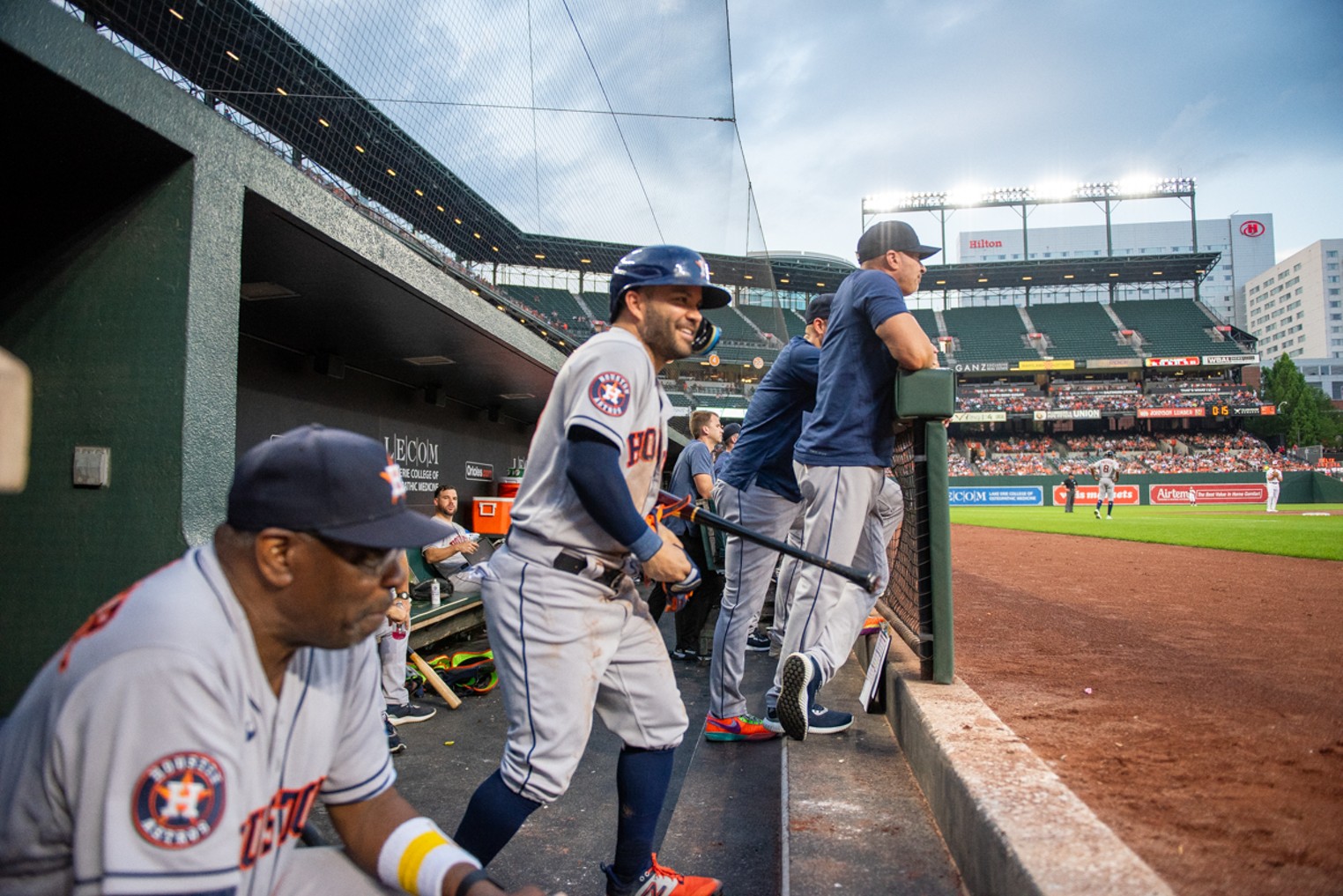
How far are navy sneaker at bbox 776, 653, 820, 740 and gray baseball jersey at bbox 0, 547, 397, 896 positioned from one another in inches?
67.5

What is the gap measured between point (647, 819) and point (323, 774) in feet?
2.82

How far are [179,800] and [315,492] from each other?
1.24ft

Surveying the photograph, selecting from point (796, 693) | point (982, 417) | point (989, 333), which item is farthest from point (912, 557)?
point (989, 333)

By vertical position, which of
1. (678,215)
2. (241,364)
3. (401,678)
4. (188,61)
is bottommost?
(401,678)

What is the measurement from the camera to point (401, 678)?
3979mm

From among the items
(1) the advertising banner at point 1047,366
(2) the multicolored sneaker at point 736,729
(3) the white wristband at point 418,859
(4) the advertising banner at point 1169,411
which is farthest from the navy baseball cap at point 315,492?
(1) the advertising banner at point 1047,366

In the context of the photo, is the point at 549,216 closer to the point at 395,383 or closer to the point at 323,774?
the point at 395,383

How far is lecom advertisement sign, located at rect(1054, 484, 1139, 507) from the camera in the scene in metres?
33.8

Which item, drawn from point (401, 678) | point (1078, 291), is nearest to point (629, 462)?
point (401, 678)

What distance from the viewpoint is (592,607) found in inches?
72.3

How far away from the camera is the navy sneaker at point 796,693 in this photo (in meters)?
2.46

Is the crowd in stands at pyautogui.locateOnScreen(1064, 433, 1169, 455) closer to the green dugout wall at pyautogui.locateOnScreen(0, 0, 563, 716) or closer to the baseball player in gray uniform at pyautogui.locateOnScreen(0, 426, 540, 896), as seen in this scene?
the green dugout wall at pyautogui.locateOnScreen(0, 0, 563, 716)

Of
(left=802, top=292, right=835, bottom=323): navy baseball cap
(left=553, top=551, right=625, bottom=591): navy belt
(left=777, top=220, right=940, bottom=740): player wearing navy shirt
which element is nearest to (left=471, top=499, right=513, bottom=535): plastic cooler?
(left=802, top=292, right=835, bottom=323): navy baseball cap

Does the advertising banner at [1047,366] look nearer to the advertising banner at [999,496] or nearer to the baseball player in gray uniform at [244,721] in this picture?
the advertising banner at [999,496]
